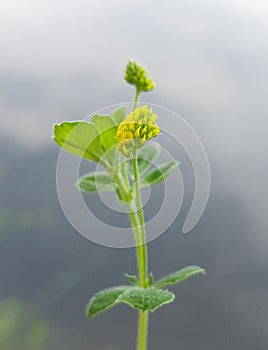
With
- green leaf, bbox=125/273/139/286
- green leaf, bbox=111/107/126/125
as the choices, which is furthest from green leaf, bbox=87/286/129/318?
green leaf, bbox=111/107/126/125

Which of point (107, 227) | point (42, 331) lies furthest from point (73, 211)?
point (42, 331)

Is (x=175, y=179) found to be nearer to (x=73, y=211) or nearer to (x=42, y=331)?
(x=73, y=211)

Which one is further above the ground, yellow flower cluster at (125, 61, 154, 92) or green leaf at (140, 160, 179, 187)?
yellow flower cluster at (125, 61, 154, 92)

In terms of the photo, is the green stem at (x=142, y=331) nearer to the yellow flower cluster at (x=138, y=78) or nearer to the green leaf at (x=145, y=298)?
the green leaf at (x=145, y=298)

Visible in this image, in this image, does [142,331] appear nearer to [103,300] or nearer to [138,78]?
[103,300]

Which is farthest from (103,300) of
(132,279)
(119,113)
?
(119,113)

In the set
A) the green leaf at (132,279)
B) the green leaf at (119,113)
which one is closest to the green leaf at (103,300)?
the green leaf at (132,279)

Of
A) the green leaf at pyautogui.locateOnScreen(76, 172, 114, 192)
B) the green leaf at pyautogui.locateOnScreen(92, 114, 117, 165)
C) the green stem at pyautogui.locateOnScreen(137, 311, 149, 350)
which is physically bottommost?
the green stem at pyautogui.locateOnScreen(137, 311, 149, 350)

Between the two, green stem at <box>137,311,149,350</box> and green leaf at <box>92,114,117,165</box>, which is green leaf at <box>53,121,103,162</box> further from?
green stem at <box>137,311,149,350</box>

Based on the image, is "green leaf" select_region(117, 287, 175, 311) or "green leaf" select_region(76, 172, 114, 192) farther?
"green leaf" select_region(76, 172, 114, 192)
